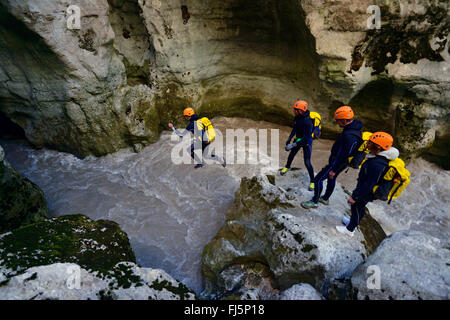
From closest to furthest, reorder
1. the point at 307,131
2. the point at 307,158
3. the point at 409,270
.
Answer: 1. the point at 409,270
2. the point at 307,131
3. the point at 307,158

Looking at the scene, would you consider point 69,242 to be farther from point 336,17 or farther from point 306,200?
point 336,17

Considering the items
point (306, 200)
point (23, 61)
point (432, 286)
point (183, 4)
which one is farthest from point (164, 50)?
point (432, 286)

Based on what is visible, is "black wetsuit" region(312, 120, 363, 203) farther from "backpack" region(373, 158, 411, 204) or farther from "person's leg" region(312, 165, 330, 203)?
"backpack" region(373, 158, 411, 204)

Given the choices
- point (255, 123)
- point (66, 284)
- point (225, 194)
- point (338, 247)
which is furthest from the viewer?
point (255, 123)

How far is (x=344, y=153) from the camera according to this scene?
4.71m

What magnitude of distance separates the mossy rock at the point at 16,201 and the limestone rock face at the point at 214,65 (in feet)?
9.39

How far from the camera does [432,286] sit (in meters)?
3.06

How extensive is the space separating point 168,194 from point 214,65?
5.24 meters

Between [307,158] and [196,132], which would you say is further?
[196,132]

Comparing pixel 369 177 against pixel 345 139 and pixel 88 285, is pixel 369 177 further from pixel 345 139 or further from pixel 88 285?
pixel 88 285

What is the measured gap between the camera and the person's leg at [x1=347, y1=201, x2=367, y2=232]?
4441 mm

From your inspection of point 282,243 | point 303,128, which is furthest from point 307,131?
point 282,243

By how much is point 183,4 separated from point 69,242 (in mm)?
7680

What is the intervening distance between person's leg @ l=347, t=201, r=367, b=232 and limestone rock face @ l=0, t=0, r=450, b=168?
14.8 feet
